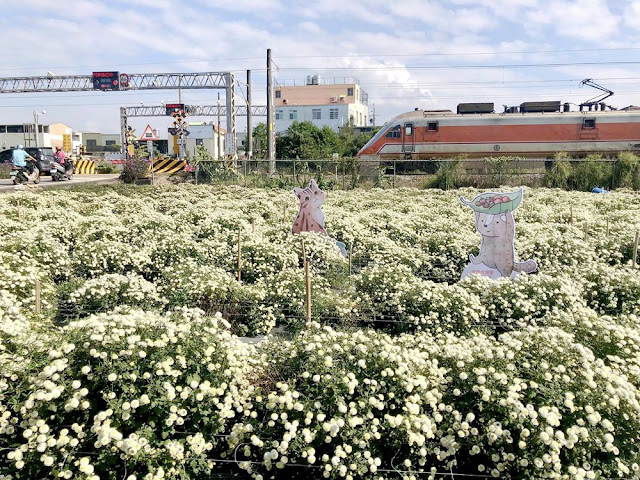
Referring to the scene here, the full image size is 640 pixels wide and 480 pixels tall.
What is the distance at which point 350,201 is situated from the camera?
59.2 ft

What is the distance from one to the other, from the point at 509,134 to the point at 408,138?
6.37 metres

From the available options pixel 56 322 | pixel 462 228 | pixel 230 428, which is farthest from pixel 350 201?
pixel 230 428

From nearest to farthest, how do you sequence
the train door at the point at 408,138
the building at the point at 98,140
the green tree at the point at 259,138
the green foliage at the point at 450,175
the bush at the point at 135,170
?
the green foliage at the point at 450,175 < the bush at the point at 135,170 < the train door at the point at 408,138 < the green tree at the point at 259,138 < the building at the point at 98,140

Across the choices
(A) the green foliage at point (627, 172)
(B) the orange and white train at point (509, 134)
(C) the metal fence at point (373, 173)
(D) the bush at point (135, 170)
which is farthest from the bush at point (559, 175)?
(D) the bush at point (135, 170)

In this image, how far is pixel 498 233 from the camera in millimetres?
8062

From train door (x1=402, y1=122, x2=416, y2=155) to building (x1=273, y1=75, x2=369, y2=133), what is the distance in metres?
59.0

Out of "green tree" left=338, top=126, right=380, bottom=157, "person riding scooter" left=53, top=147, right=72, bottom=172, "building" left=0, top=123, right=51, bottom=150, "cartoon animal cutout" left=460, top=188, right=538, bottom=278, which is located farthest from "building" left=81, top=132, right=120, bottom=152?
"cartoon animal cutout" left=460, top=188, right=538, bottom=278

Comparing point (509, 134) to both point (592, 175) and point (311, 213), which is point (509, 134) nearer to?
point (592, 175)

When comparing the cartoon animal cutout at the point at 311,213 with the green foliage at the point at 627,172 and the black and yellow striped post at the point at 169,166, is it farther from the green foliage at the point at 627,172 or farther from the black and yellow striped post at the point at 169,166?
the black and yellow striped post at the point at 169,166

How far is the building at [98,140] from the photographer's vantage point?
113250mm

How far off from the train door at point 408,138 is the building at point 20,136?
224 ft

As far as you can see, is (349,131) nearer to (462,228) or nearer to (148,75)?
(148,75)

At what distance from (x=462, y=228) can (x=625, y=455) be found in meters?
8.56

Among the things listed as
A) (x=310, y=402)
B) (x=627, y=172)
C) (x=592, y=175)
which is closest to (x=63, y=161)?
(x=592, y=175)
